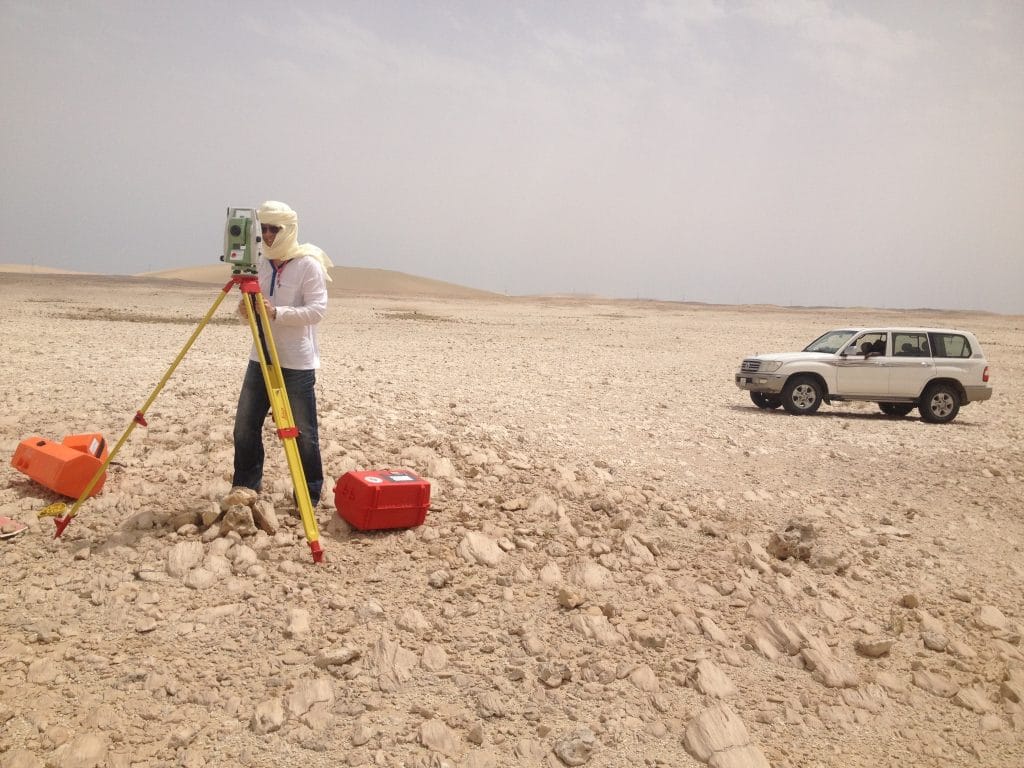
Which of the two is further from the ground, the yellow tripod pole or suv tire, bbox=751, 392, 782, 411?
the yellow tripod pole

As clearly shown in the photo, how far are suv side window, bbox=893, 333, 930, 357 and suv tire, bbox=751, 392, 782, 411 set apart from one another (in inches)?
92.7

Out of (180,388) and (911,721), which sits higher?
(180,388)

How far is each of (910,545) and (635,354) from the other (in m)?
15.2

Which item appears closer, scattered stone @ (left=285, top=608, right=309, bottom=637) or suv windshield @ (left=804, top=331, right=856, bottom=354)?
scattered stone @ (left=285, top=608, right=309, bottom=637)

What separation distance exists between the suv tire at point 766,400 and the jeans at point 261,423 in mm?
9403

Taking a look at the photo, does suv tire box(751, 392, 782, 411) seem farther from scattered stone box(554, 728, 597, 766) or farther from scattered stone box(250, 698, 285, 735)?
scattered stone box(250, 698, 285, 735)

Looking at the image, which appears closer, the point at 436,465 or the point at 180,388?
the point at 436,465

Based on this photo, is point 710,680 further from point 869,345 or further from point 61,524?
point 869,345

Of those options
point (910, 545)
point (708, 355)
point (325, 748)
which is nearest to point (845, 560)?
point (910, 545)

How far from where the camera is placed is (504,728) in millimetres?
3855

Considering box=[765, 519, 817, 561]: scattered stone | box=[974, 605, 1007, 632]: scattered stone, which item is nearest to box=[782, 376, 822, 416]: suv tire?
box=[765, 519, 817, 561]: scattered stone

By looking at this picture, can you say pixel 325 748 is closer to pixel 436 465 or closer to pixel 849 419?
pixel 436 465

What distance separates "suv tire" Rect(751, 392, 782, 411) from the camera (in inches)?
518

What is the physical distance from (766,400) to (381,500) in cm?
945
